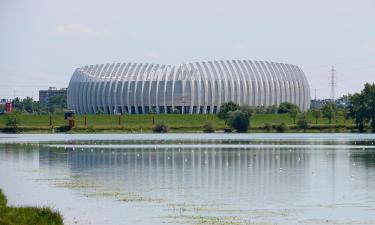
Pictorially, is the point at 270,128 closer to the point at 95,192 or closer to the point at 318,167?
the point at 318,167

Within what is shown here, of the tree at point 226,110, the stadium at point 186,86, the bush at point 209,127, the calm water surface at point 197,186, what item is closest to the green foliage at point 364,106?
the tree at point 226,110

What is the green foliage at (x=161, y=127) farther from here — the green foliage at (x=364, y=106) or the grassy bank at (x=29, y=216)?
the grassy bank at (x=29, y=216)

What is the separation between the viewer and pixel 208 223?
26.8 metres

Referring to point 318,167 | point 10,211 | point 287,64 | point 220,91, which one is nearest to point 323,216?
point 10,211

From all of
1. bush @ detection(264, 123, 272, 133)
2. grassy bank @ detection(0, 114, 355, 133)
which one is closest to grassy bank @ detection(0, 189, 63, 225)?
grassy bank @ detection(0, 114, 355, 133)

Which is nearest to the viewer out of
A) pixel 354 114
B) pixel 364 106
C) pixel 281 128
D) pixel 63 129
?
pixel 364 106

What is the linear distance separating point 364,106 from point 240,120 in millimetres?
14874

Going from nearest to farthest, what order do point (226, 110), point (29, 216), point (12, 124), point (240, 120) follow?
point (29, 216) → point (240, 120) → point (12, 124) → point (226, 110)

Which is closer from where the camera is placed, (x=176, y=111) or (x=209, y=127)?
(x=209, y=127)

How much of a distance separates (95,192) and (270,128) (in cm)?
8790

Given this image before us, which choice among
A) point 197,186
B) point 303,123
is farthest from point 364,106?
point 197,186

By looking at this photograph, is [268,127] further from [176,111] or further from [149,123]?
[176,111]

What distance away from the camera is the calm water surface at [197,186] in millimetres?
28797

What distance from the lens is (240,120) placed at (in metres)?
118
